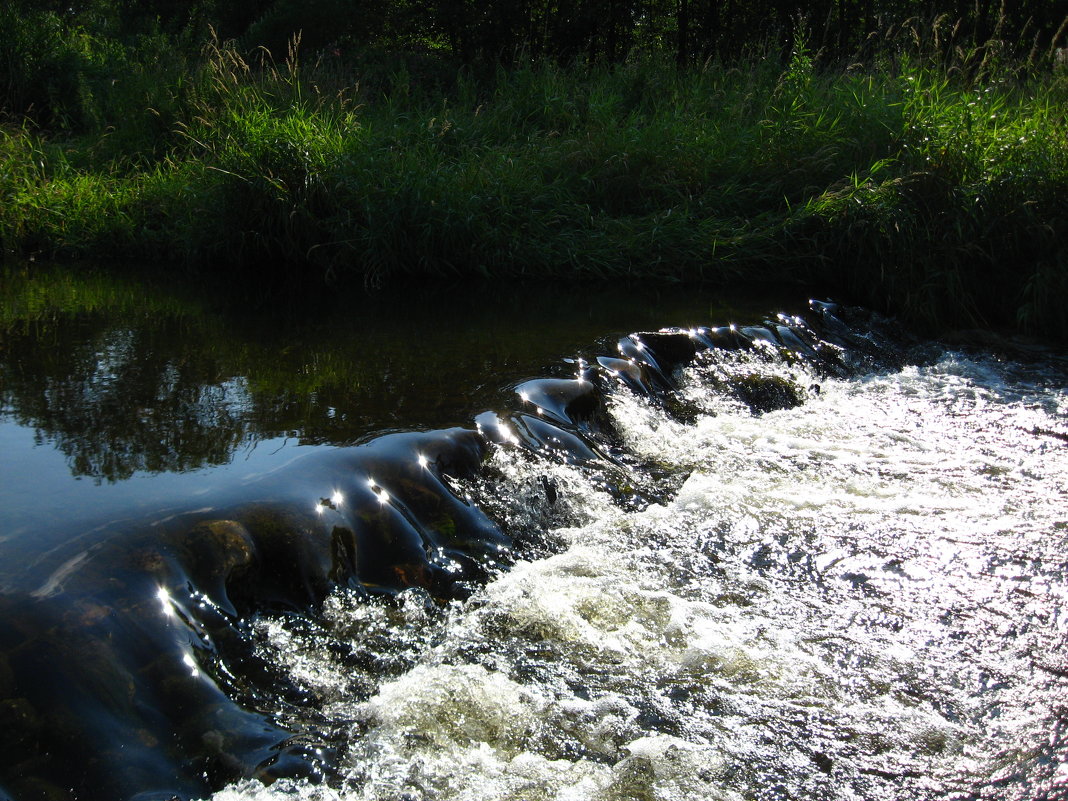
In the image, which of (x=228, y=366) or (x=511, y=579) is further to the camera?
(x=228, y=366)

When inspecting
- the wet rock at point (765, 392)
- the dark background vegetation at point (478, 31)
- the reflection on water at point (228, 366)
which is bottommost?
the wet rock at point (765, 392)

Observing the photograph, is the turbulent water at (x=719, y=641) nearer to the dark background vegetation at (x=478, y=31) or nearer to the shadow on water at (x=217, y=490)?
the shadow on water at (x=217, y=490)

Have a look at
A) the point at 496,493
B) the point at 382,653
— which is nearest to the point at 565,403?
the point at 496,493

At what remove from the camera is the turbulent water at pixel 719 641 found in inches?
91.5

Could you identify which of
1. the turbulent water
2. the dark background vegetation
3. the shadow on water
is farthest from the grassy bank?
the turbulent water

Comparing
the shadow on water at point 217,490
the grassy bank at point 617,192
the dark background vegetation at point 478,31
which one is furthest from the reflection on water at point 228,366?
the dark background vegetation at point 478,31

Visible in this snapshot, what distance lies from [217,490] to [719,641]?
5.82ft

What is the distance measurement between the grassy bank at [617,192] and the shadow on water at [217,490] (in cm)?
116

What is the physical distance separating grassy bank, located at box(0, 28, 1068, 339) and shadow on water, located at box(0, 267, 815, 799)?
45.6 inches

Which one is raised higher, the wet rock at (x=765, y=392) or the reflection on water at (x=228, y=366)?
the reflection on water at (x=228, y=366)

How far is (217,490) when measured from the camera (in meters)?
3.14

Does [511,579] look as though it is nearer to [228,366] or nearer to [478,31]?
[228,366]

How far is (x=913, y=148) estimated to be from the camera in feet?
23.3

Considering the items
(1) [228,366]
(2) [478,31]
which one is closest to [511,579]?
(1) [228,366]
